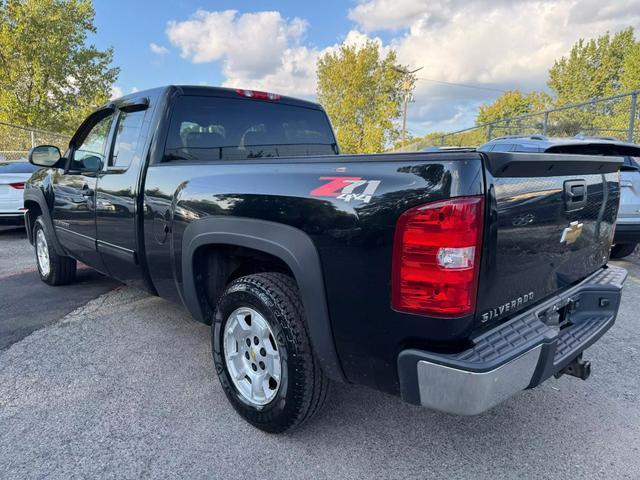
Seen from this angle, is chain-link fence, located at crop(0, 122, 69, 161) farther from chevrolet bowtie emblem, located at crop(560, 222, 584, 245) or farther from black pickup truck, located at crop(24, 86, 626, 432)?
chevrolet bowtie emblem, located at crop(560, 222, 584, 245)

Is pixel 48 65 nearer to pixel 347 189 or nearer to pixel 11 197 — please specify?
pixel 11 197

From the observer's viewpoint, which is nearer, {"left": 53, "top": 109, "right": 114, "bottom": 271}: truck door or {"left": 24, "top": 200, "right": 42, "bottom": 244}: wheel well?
{"left": 53, "top": 109, "right": 114, "bottom": 271}: truck door

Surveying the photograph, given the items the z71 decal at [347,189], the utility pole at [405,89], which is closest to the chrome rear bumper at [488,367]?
the z71 decal at [347,189]

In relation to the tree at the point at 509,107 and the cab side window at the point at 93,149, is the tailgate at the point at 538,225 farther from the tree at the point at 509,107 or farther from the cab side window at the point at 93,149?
the tree at the point at 509,107

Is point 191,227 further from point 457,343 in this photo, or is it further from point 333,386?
point 457,343

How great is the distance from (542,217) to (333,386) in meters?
1.65

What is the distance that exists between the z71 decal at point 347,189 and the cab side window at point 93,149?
241cm

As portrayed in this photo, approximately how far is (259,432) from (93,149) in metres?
2.81

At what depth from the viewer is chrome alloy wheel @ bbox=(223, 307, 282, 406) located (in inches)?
93.4

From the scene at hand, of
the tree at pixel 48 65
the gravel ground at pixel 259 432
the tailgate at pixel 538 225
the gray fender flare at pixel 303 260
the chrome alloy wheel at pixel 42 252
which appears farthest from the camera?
the tree at pixel 48 65

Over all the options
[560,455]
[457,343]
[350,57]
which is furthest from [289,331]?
[350,57]

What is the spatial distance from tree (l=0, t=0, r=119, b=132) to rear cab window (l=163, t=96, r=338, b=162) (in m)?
22.5

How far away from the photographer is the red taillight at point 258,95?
11.6 ft

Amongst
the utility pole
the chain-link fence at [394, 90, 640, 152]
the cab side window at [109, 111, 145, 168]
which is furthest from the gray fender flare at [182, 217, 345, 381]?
the utility pole
